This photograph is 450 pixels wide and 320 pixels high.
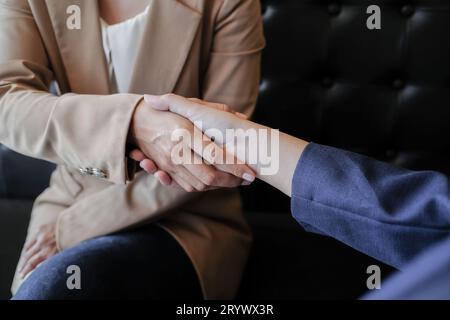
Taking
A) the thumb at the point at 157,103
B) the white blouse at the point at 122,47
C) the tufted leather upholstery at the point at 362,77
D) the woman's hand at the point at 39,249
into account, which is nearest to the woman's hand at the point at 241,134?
the thumb at the point at 157,103

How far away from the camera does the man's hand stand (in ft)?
1.97

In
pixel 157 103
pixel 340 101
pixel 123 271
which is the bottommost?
pixel 123 271

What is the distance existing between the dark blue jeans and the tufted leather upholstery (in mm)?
383

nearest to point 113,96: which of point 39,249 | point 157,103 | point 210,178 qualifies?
point 157,103

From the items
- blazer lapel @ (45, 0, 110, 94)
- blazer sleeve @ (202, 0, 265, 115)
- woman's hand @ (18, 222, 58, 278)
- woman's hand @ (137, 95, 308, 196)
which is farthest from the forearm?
woman's hand @ (18, 222, 58, 278)

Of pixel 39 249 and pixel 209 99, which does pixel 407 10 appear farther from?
pixel 39 249

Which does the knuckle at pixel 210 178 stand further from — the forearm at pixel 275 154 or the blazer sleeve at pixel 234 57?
the blazer sleeve at pixel 234 57

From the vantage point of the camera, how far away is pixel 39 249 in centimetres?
74

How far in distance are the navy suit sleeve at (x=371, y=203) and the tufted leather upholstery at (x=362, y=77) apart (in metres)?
0.46

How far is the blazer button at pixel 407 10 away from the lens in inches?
34.8

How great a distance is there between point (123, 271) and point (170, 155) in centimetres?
18

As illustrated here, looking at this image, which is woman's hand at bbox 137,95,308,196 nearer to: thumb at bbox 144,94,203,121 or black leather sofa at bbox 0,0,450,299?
thumb at bbox 144,94,203,121

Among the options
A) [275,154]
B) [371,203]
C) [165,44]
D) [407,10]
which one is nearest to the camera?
[371,203]
